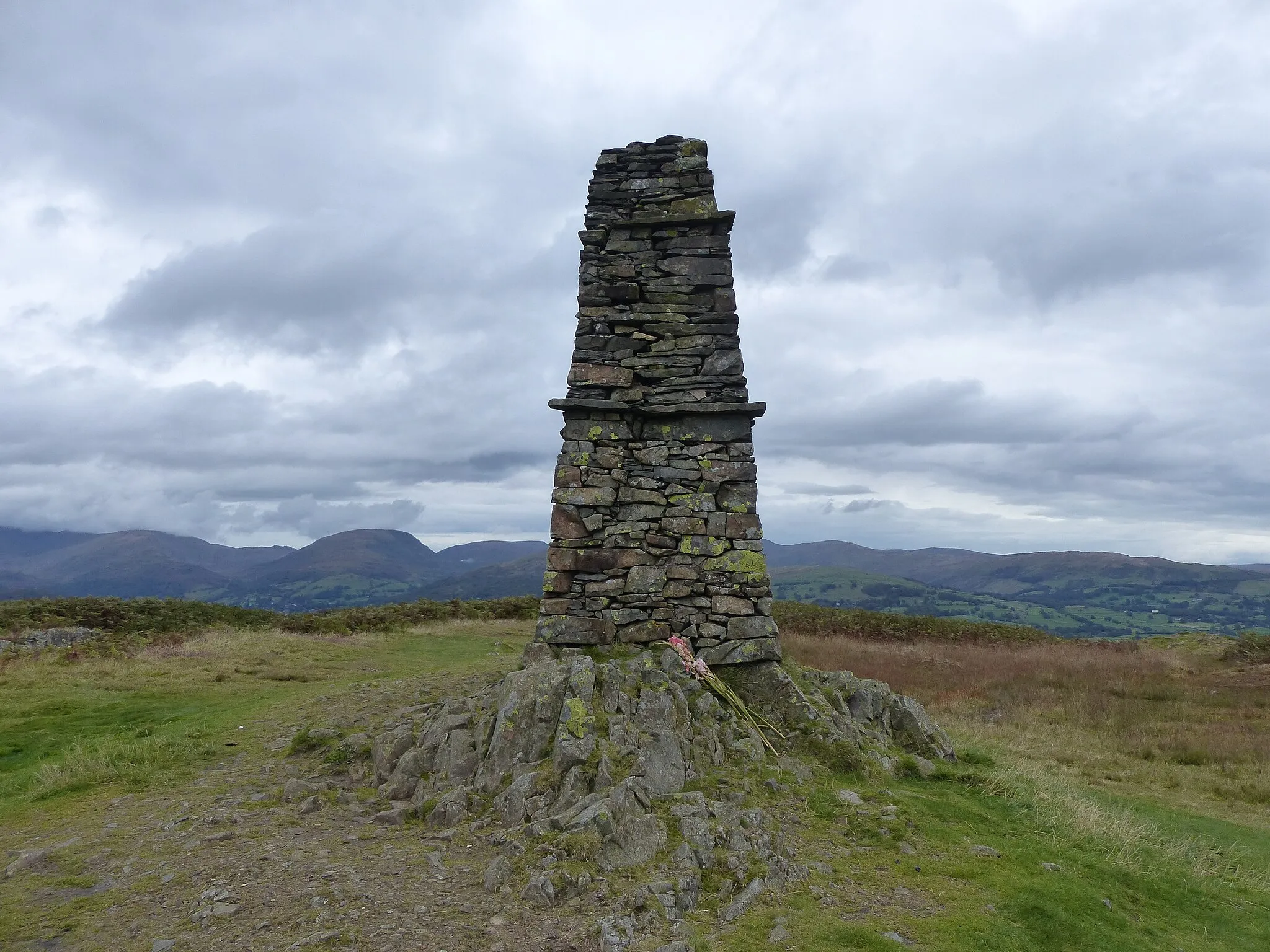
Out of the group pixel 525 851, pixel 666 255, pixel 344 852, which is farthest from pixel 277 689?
pixel 666 255

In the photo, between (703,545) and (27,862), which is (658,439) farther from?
(27,862)

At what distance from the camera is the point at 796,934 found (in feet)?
20.3

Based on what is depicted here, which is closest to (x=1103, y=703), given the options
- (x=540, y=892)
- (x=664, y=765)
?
(x=664, y=765)

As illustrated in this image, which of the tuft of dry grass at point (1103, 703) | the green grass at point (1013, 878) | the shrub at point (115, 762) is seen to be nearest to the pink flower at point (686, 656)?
the green grass at point (1013, 878)

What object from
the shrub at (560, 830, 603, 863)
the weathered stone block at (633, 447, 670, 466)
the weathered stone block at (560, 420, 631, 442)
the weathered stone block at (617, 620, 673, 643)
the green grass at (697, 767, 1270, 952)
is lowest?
the green grass at (697, 767, 1270, 952)

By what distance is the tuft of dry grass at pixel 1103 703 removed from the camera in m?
15.1

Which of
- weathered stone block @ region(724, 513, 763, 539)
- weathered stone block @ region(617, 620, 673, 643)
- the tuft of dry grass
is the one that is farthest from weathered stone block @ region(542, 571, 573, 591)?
the tuft of dry grass

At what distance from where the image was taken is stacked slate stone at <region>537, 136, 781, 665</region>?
39.2ft

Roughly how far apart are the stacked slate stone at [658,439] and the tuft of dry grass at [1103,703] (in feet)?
30.8

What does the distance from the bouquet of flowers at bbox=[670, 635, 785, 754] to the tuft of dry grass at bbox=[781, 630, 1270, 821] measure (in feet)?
27.0

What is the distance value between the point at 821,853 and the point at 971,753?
6.33 meters

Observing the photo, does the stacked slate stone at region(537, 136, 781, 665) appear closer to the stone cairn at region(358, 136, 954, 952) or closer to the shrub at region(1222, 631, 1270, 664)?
the stone cairn at region(358, 136, 954, 952)

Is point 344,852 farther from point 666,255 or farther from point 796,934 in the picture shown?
point 666,255

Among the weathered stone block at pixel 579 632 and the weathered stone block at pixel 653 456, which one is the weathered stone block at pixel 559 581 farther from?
the weathered stone block at pixel 653 456
